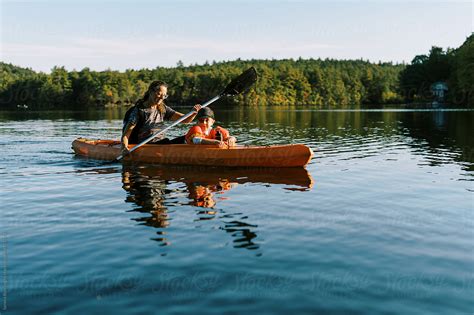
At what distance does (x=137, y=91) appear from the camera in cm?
11488

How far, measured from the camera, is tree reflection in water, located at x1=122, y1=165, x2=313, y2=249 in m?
7.55

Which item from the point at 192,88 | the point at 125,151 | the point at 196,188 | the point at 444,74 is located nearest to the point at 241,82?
the point at 125,151

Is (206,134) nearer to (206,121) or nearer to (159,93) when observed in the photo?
(206,121)

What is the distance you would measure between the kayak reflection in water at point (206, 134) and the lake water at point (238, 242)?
1052 millimetres

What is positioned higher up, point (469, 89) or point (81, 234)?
point (469, 89)

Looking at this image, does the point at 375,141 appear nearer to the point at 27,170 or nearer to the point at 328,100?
the point at 27,170

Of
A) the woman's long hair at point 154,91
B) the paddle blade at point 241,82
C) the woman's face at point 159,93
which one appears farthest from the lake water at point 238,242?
the paddle blade at point 241,82

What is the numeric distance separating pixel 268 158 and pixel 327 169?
165 centimetres

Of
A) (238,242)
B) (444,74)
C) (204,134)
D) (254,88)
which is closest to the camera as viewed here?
(238,242)

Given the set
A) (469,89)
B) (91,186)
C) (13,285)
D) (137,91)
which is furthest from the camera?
(137,91)

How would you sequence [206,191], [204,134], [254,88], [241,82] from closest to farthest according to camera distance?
[206,191] → [204,134] → [241,82] → [254,88]

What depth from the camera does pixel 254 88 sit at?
114 meters

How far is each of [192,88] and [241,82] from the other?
104 m

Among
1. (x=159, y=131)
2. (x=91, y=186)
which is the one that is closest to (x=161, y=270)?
(x=91, y=186)
